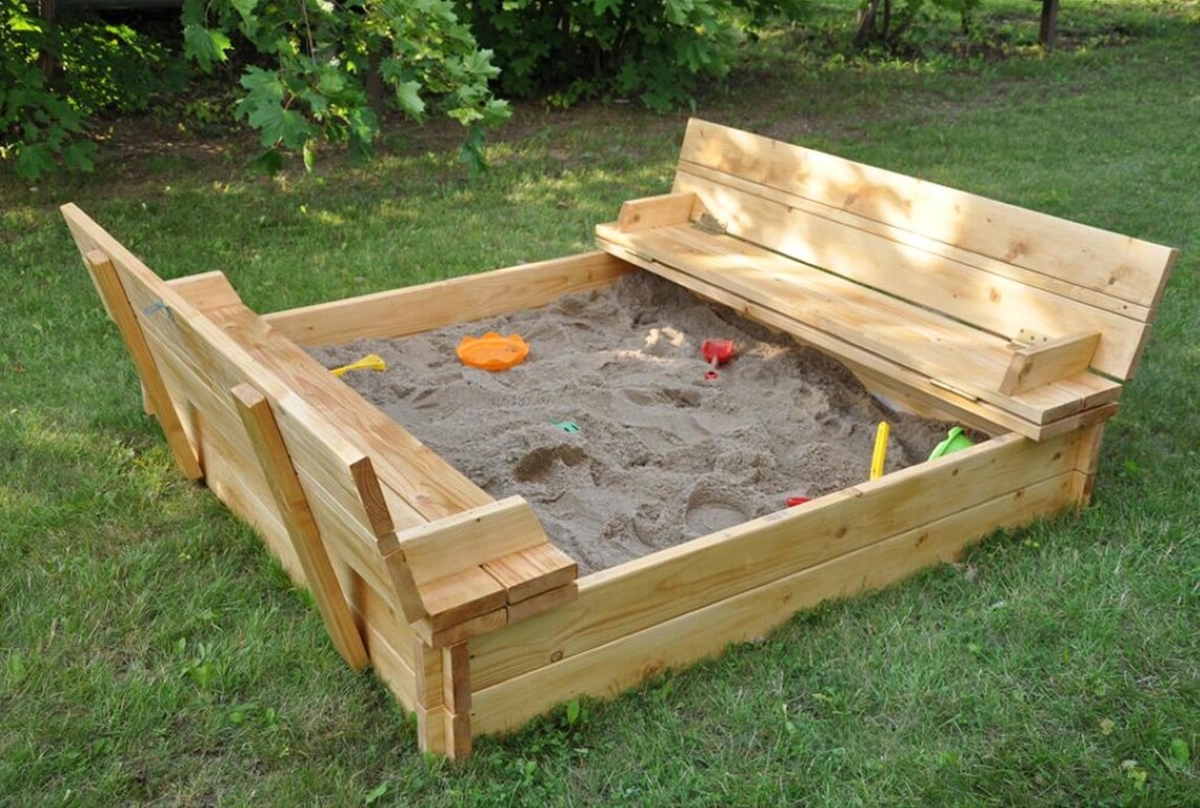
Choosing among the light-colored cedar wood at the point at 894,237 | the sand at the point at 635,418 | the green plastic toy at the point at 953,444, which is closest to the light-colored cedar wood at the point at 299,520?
the sand at the point at 635,418

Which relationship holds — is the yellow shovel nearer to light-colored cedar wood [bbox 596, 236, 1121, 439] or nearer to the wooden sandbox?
the wooden sandbox

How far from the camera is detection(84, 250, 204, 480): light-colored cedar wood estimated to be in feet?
11.3

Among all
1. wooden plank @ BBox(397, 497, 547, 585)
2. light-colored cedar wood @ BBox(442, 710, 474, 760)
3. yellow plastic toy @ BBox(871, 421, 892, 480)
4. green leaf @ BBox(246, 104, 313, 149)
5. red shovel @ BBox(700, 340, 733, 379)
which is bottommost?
red shovel @ BBox(700, 340, 733, 379)

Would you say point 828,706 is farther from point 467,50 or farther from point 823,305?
point 467,50

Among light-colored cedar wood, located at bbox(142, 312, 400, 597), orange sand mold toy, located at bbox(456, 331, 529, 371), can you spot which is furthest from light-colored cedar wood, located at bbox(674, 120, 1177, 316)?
light-colored cedar wood, located at bbox(142, 312, 400, 597)

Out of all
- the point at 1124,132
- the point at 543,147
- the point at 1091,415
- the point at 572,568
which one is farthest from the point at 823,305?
the point at 1124,132

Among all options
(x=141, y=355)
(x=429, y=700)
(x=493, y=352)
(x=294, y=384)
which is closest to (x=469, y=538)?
(x=429, y=700)

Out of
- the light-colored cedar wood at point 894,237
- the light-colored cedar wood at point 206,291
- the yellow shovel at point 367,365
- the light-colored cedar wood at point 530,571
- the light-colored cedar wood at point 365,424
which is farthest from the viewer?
the yellow shovel at point 367,365

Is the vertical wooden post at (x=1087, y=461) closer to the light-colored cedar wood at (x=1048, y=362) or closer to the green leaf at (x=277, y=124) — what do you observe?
the light-colored cedar wood at (x=1048, y=362)

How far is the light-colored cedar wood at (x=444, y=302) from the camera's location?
4.46 m

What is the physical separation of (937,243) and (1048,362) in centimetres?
75

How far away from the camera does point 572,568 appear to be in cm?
265

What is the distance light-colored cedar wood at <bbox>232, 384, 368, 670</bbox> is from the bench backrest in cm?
219

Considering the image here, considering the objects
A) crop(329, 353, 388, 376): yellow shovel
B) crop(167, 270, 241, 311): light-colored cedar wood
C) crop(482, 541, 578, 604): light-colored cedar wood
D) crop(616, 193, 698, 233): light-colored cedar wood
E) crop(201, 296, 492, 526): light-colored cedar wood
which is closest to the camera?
crop(482, 541, 578, 604): light-colored cedar wood
